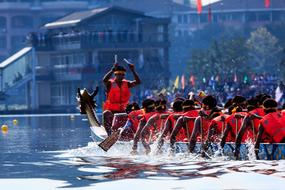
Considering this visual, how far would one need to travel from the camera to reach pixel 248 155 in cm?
2777

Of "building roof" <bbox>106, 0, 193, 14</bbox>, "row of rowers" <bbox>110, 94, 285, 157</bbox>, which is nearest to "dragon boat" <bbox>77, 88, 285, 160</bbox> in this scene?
"row of rowers" <bbox>110, 94, 285, 157</bbox>

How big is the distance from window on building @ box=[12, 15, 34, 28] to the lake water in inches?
4421

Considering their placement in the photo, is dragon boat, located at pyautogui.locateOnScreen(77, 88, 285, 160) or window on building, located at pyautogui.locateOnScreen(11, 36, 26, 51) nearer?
dragon boat, located at pyautogui.locateOnScreen(77, 88, 285, 160)

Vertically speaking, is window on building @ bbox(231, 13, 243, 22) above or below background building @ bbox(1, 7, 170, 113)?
above

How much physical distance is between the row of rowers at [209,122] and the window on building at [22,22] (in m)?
116

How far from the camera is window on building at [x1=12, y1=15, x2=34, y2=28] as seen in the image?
14800 centimetres

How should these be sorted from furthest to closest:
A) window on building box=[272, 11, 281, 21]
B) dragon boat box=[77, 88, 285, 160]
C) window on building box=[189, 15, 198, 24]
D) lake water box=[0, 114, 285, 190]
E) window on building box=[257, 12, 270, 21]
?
window on building box=[189, 15, 198, 24] < window on building box=[257, 12, 270, 21] < window on building box=[272, 11, 281, 21] < dragon boat box=[77, 88, 285, 160] < lake water box=[0, 114, 285, 190]

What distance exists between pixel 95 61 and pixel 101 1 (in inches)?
1984

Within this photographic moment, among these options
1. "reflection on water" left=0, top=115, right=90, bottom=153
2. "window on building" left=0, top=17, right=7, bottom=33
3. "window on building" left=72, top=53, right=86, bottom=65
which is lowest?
"reflection on water" left=0, top=115, right=90, bottom=153

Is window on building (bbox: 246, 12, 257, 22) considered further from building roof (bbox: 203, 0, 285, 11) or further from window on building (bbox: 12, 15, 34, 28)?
window on building (bbox: 12, 15, 34, 28)

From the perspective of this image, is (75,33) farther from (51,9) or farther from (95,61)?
(51,9)

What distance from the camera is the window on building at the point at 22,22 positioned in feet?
486

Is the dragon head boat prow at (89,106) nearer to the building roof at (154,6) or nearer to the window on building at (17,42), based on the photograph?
the window on building at (17,42)

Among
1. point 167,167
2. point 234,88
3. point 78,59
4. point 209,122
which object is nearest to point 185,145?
point 209,122
